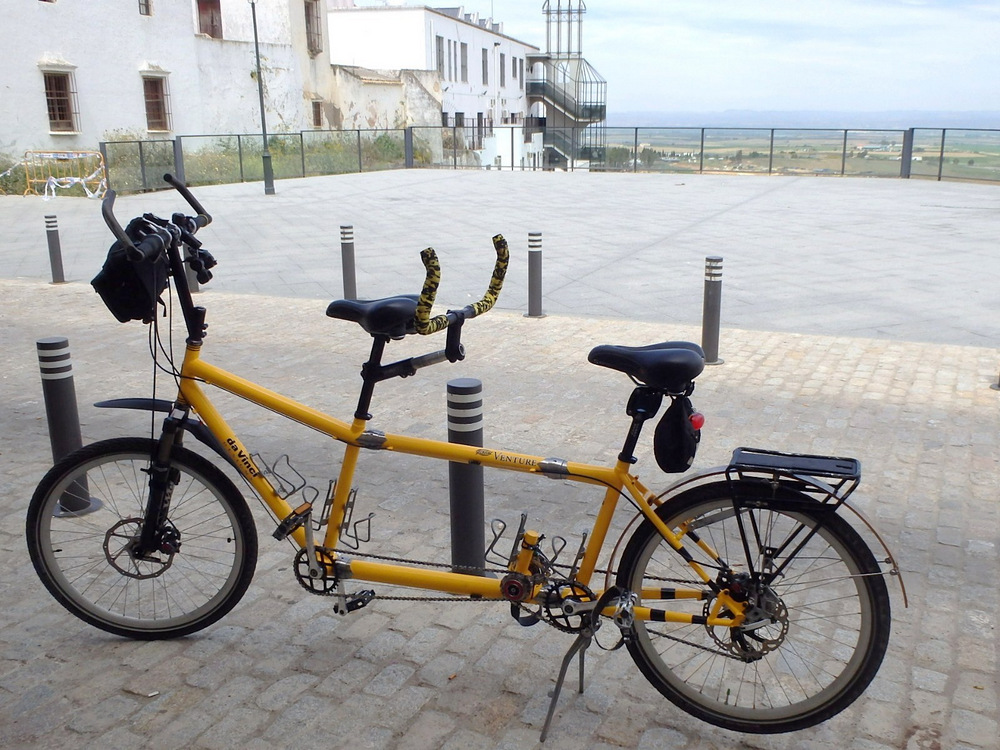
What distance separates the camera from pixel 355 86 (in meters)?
42.4

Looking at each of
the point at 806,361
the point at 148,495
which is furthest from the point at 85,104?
the point at 148,495

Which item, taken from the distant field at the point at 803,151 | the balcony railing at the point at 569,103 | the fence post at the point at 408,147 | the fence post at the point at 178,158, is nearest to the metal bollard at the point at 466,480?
the fence post at the point at 178,158

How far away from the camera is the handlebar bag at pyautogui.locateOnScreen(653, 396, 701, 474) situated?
280 cm

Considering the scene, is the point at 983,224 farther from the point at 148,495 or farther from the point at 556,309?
the point at 148,495

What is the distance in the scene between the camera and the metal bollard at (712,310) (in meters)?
7.39

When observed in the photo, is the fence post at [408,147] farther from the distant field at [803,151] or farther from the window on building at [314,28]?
the window on building at [314,28]

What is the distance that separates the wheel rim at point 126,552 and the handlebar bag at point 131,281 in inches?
21.3

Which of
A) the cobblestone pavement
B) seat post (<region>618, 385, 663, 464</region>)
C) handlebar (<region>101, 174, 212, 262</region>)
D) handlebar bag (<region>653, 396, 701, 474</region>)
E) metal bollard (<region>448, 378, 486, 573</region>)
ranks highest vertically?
handlebar (<region>101, 174, 212, 262</region>)

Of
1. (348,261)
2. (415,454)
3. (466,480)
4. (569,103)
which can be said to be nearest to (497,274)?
(415,454)

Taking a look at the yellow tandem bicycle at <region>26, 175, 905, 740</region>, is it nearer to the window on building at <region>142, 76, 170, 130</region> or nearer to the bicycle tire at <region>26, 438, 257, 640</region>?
the bicycle tire at <region>26, 438, 257, 640</region>

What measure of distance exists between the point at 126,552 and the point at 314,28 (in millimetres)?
40208

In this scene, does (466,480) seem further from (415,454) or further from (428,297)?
(428,297)

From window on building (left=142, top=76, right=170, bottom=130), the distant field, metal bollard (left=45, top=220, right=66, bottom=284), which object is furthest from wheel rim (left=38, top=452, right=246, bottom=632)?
window on building (left=142, top=76, right=170, bottom=130)

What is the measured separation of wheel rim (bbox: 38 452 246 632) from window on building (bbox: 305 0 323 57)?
129 ft
